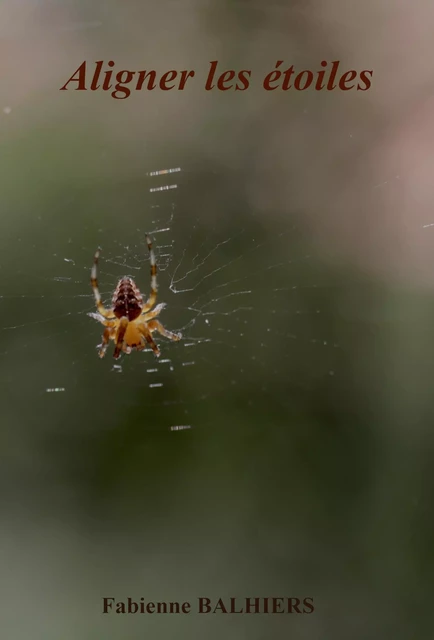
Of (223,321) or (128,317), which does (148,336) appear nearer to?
(128,317)

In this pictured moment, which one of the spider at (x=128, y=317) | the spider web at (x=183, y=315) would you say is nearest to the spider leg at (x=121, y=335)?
the spider at (x=128, y=317)

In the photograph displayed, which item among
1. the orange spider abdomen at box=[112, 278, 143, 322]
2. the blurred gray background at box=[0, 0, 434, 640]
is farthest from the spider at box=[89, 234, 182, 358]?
the blurred gray background at box=[0, 0, 434, 640]

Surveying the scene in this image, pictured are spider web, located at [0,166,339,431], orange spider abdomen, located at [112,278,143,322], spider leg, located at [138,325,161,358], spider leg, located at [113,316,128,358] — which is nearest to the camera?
orange spider abdomen, located at [112,278,143,322]

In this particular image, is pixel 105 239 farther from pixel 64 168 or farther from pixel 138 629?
pixel 138 629

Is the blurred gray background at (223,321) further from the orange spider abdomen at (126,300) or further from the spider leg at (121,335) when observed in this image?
the orange spider abdomen at (126,300)

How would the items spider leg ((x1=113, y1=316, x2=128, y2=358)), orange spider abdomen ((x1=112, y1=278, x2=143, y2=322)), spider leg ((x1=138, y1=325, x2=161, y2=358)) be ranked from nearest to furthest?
orange spider abdomen ((x1=112, y1=278, x2=143, y2=322)) < spider leg ((x1=113, y1=316, x2=128, y2=358)) < spider leg ((x1=138, y1=325, x2=161, y2=358))


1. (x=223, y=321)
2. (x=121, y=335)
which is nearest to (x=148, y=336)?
(x=121, y=335)

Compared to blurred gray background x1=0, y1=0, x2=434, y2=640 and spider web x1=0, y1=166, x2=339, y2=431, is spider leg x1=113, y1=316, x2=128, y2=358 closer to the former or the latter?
spider web x1=0, y1=166, x2=339, y2=431
